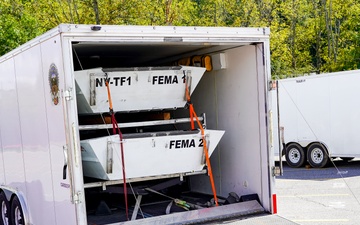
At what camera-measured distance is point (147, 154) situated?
5.87 metres

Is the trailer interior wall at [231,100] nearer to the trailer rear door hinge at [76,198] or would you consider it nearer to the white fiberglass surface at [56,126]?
the white fiberglass surface at [56,126]

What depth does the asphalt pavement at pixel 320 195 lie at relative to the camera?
28.7 feet

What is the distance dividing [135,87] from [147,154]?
817 mm

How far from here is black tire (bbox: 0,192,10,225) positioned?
7.60m

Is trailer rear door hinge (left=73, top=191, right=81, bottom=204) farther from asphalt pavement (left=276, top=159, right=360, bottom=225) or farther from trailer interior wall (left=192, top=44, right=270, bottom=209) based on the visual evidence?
asphalt pavement (left=276, top=159, right=360, bottom=225)

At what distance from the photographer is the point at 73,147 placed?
4.94m

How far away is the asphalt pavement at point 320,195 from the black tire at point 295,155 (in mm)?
240

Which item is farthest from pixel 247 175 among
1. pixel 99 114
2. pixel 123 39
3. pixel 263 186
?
pixel 123 39

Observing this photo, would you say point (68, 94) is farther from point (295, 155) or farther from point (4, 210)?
point (295, 155)

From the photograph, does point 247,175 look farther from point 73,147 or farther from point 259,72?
point 73,147

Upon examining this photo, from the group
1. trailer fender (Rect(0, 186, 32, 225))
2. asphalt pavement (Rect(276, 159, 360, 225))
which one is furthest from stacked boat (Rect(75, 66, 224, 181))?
asphalt pavement (Rect(276, 159, 360, 225))

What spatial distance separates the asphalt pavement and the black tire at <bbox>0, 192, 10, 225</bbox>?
457 centimetres

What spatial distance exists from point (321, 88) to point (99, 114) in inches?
378

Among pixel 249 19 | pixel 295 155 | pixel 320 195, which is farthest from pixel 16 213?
pixel 249 19
